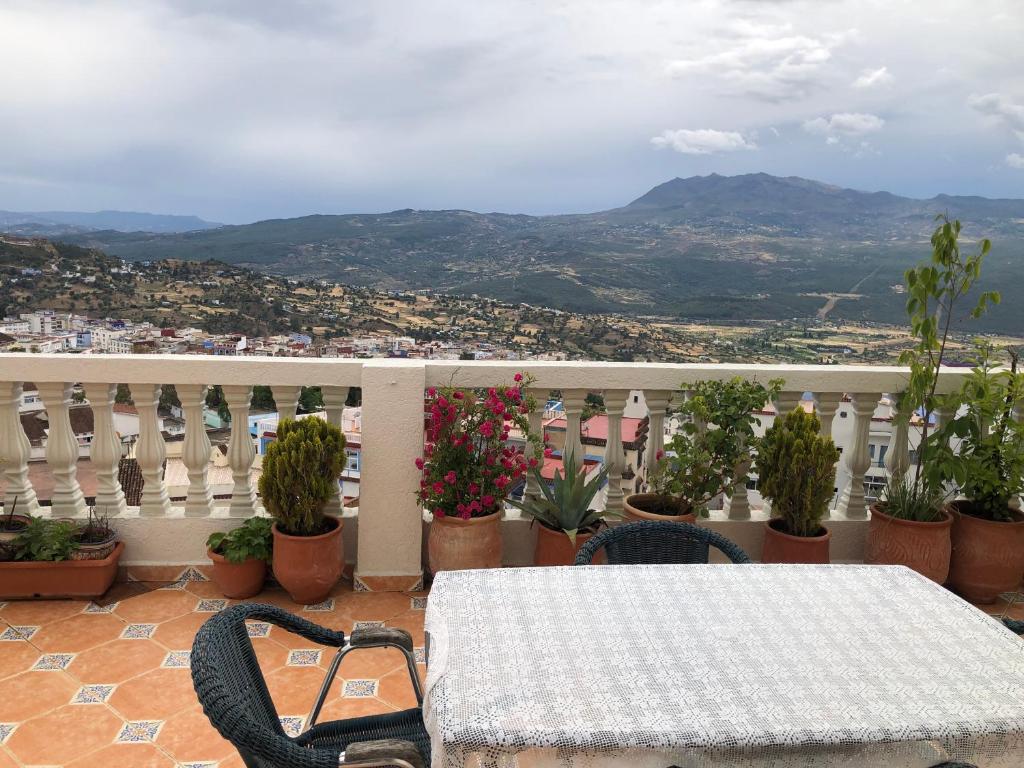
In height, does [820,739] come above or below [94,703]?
above

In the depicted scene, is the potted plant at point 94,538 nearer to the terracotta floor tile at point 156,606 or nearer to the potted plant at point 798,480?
the terracotta floor tile at point 156,606

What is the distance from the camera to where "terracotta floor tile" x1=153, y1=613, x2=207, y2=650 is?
331cm

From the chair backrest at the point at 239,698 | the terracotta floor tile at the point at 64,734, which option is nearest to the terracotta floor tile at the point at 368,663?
the terracotta floor tile at the point at 64,734

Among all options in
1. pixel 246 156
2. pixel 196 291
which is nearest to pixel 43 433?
pixel 246 156

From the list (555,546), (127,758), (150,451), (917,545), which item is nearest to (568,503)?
(555,546)

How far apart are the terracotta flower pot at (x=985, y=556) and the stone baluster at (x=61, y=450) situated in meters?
4.83

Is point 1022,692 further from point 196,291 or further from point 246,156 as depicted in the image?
point 196,291

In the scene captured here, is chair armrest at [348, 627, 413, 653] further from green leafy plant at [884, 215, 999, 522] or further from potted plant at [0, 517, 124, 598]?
green leafy plant at [884, 215, 999, 522]

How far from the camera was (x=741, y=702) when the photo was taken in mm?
1425

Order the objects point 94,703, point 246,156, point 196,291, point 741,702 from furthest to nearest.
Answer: point 196,291, point 246,156, point 94,703, point 741,702

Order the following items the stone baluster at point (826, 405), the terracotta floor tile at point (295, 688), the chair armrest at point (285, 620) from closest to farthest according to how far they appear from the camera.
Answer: the chair armrest at point (285, 620) < the terracotta floor tile at point (295, 688) < the stone baluster at point (826, 405)

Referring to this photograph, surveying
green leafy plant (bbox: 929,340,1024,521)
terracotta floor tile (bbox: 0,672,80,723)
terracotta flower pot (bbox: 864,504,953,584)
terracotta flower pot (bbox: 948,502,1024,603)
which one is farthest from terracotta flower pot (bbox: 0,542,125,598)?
terracotta flower pot (bbox: 948,502,1024,603)

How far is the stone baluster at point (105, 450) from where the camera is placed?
3.75 m

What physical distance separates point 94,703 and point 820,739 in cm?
276
